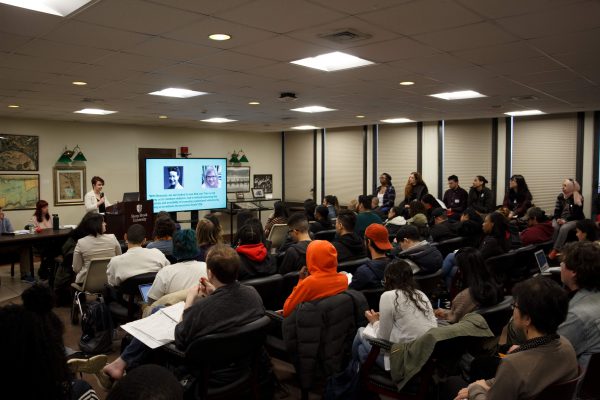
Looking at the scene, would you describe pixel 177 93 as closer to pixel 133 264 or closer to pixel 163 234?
pixel 163 234

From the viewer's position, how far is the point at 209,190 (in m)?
10.7

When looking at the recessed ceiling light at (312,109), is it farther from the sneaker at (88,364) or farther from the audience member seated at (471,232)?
the sneaker at (88,364)

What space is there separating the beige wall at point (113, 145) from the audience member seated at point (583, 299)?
960 cm

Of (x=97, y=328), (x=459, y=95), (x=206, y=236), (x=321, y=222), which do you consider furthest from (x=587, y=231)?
(x=97, y=328)

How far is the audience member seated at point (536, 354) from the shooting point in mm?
1872

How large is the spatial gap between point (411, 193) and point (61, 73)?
6.97 meters

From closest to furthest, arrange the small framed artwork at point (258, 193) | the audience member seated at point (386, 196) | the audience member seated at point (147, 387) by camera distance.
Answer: the audience member seated at point (147, 387)
the audience member seated at point (386, 196)
the small framed artwork at point (258, 193)

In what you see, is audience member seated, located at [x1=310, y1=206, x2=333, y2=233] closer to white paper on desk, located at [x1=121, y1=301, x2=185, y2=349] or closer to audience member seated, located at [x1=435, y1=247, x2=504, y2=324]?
audience member seated, located at [x1=435, y1=247, x2=504, y2=324]

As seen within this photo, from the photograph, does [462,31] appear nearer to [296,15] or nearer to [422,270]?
[296,15]

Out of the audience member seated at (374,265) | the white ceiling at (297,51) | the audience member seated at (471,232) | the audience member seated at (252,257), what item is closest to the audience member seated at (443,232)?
the audience member seated at (471,232)

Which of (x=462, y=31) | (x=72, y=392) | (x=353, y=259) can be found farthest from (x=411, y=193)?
(x=72, y=392)

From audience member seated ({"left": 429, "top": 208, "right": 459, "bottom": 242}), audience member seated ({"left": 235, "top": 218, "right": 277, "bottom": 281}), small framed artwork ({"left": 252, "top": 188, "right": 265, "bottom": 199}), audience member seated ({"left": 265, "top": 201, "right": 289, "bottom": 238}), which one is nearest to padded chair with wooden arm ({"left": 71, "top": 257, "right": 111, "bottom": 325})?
audience member seated ({"left": 235, "top": 218, "right": 277, "bottom": 281})

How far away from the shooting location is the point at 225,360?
99.6 inches

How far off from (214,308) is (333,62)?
3.05 meters
